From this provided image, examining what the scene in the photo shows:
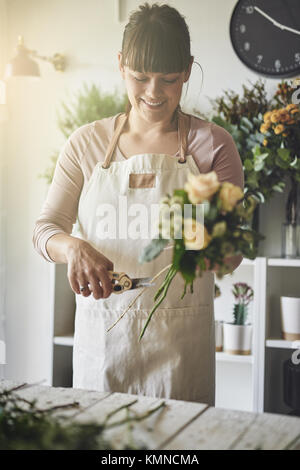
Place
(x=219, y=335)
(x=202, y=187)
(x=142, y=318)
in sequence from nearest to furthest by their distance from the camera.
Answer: (x=202, y=187), (x=142, y=318), (x=219, y=335)

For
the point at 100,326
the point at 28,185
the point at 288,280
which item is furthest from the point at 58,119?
the point at 100,326

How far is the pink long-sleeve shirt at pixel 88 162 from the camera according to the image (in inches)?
65.6

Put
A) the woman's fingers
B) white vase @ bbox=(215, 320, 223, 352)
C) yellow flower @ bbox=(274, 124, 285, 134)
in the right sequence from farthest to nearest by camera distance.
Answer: white vase @ bbox=(215, 320, 223, 352) < yellow flower @ bbox=(274, 124, 285, 134) < the woman's fingers

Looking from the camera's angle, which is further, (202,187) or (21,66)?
(21,66)

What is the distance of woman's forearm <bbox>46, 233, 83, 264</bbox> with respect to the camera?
152 cm

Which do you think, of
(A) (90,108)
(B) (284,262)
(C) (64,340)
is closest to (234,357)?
(B) (284,262)

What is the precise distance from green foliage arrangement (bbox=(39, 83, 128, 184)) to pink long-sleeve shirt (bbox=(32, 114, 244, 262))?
1139 millimetres

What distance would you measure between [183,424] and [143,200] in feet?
2.47

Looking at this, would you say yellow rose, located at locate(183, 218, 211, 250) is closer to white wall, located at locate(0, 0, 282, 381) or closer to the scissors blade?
the scissors blade

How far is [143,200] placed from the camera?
67.0 inches

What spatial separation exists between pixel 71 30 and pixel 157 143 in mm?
1746

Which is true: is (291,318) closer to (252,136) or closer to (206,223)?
(252,136)

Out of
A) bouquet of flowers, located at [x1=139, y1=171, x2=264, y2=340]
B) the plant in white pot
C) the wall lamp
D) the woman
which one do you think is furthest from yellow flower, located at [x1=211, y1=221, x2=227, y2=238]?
the wall lamp

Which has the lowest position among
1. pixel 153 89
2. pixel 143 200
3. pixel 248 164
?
pixel 143 200
